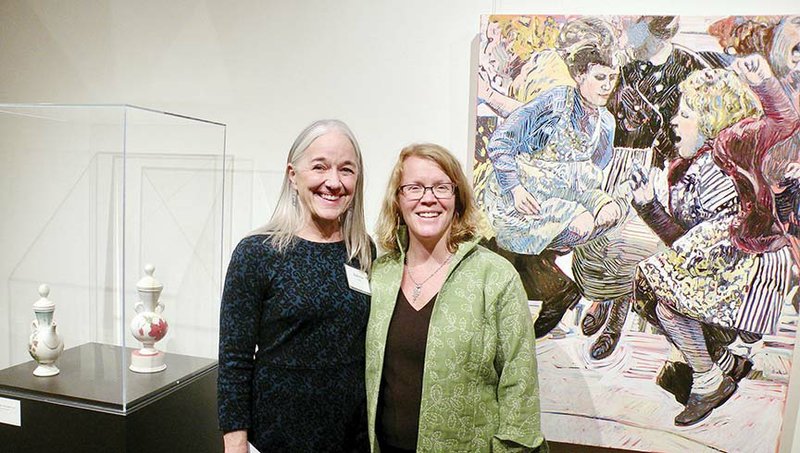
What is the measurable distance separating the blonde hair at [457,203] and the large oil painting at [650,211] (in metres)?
0.15

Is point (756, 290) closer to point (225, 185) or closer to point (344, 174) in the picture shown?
point (344, 174)

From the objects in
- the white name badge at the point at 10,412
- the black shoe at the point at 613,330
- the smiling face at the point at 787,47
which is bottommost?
the white name badge at the point at 10,412

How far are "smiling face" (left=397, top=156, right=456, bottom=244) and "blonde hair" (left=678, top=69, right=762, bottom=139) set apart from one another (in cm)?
82

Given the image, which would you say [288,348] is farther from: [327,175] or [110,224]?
[110,224]

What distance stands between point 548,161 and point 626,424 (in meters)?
0.86

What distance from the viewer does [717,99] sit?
1692 mm

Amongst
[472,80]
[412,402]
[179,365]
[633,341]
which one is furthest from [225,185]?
[633,341]

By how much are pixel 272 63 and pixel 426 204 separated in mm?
993

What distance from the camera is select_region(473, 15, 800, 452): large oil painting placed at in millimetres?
1683

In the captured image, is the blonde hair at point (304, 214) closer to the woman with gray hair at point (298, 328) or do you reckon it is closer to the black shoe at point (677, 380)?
the woman with gray hair at point (298, 328)

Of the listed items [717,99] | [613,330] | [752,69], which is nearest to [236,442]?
[613,330]

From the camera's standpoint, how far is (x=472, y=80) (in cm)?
190

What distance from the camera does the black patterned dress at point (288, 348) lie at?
143 cm

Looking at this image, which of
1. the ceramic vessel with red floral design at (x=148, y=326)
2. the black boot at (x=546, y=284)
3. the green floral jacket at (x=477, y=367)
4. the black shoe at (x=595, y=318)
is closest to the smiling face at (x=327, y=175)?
the green floral jacket at (x=477, y=367)
